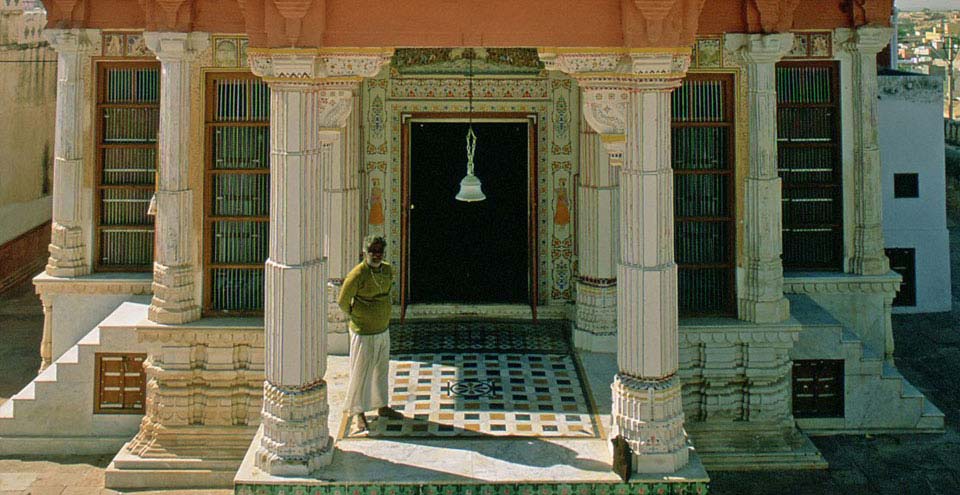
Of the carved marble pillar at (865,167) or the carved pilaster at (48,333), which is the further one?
the carved pilaster at (48,333)

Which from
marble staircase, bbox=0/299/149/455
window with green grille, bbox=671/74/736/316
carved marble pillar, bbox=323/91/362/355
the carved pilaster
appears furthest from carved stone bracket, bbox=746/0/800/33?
the carved pilaster

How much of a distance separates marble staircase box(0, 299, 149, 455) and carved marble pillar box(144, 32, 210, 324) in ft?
1.85

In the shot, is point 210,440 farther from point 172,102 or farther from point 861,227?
point 861,227

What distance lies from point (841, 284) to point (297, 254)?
21.9 ft

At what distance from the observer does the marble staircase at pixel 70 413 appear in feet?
33.0

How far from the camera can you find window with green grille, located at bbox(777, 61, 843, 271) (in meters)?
11.1

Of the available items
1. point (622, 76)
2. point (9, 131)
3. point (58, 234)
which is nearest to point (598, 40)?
point (622, 76)

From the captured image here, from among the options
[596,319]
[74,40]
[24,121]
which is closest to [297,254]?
[596,319]

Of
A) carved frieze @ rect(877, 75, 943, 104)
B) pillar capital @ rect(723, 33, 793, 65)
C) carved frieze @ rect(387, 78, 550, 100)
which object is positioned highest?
carved frieze @ rect(877, 75, 943, 104)

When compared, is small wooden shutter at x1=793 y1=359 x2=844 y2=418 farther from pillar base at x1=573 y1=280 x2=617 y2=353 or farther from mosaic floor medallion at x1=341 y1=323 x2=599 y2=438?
mosaic floor medallion at x1=341 y1=323 x2=599 y2=438

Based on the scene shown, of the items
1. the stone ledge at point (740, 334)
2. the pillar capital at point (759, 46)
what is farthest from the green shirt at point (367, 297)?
the pillar capital at point (759, 46)

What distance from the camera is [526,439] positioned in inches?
307

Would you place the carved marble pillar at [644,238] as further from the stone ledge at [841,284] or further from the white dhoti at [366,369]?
the stone ledge at [841,284]

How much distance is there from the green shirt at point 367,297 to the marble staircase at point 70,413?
3.49 metres
